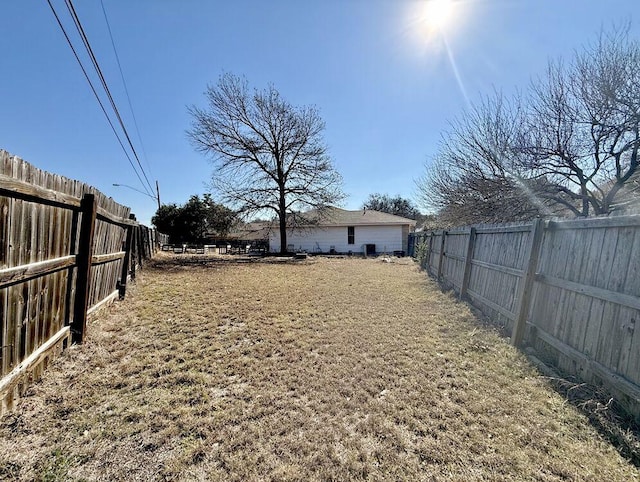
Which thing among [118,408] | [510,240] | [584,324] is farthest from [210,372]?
[510,240]

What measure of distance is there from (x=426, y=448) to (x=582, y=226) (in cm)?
288

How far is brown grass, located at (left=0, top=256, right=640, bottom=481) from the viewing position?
1829 mm

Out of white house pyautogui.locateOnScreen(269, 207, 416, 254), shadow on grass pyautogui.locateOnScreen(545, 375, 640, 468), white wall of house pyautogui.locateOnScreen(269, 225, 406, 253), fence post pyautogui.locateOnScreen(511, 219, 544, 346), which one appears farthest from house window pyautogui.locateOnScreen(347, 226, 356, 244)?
shadow on grass pyautogui.locateOnScreen(545, 375, 640, 468)

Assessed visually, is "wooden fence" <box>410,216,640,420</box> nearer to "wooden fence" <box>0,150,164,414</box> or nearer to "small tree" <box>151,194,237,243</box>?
"wooden fence" <box>0,150,164,414</box>

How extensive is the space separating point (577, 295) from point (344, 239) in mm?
21226

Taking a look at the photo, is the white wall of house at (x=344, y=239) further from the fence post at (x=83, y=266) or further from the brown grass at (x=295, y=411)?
the fence post at (x=83, y=266)

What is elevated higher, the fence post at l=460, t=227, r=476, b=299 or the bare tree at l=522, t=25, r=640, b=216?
the bare tree at l=522, t=25, r=640, b=216

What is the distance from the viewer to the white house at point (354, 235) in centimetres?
2364

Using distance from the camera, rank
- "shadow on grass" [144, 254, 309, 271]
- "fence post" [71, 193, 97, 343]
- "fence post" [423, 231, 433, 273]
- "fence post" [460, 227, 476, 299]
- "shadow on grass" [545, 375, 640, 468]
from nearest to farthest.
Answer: "shadow on grass" [545, 375, 640, 468]
"fence post" [71, 193, 97, 343]
"fence post" [460, 227, 476, 299]
"fence post" [423, 231, 433, 273]
"shadow on grass" [144, 254, 309, 271]

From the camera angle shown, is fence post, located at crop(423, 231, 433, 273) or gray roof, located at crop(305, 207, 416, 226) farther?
gray roof, located at crop(305, 207, 416, 226)

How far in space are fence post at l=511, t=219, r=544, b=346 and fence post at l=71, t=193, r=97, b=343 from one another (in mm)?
5476

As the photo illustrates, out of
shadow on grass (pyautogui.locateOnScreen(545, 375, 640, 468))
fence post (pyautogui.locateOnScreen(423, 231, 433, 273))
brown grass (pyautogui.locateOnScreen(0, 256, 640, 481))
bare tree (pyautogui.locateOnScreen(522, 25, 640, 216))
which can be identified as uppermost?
bare tree (pyautogui.locateOnScreen(522, 25, 640, 216))

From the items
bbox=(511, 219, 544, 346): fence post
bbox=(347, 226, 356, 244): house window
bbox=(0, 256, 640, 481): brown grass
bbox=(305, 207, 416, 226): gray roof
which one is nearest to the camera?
bbox=(0, 256, 640, 481): brown grass

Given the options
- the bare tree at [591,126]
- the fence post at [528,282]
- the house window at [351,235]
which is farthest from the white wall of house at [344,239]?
the fence post at [528,282]
